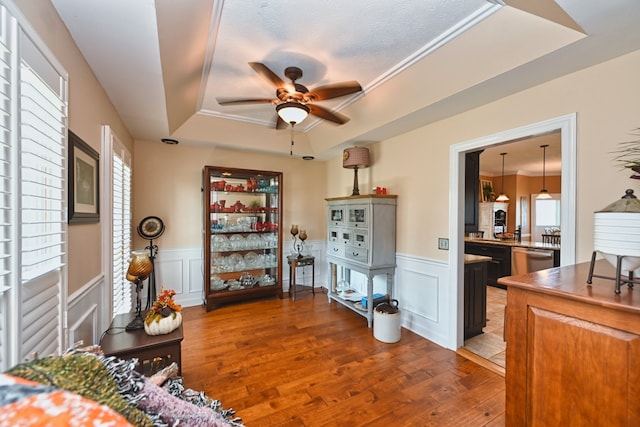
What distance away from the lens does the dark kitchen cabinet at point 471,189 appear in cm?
304

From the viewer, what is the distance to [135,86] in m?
2.08

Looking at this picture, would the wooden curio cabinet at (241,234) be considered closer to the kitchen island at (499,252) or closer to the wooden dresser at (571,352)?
the wooden dresser at (571,352)

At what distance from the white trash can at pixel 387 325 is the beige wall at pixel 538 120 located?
777mm

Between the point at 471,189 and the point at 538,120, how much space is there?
1149mm

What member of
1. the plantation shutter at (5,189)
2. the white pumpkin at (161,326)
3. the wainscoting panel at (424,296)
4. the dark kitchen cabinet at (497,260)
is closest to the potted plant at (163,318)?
the white pumpkin at (161,326)

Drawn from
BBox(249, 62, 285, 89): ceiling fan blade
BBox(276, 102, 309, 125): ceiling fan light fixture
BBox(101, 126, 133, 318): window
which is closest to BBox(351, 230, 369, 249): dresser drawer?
BBox(276, 102, 309, 125): ceiling fan light fixture

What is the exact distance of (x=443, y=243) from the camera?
285 cm

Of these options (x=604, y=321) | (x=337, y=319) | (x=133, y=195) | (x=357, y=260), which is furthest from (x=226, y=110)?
(x=604, y=321)

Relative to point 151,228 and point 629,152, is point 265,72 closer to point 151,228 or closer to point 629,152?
point 629,152

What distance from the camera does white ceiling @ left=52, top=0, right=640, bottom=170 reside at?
4.75 feet

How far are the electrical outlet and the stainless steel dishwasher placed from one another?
9.19ft

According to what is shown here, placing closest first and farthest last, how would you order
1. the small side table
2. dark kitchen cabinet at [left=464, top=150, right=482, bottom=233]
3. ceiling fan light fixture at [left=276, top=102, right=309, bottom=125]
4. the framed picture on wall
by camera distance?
ceiling fan light fixture at [left=276, top=102, right=309, bottom=125]
dark kitchen cabinet at [left=464, top=150, right=482, bottom=233]
the small side table
the framed picture on wall

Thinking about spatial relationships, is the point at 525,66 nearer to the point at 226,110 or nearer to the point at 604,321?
the point at 604,321

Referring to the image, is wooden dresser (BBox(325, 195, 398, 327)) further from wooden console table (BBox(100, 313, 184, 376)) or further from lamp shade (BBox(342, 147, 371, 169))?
wooden console table (BBox(100, 313, 184, 376))
